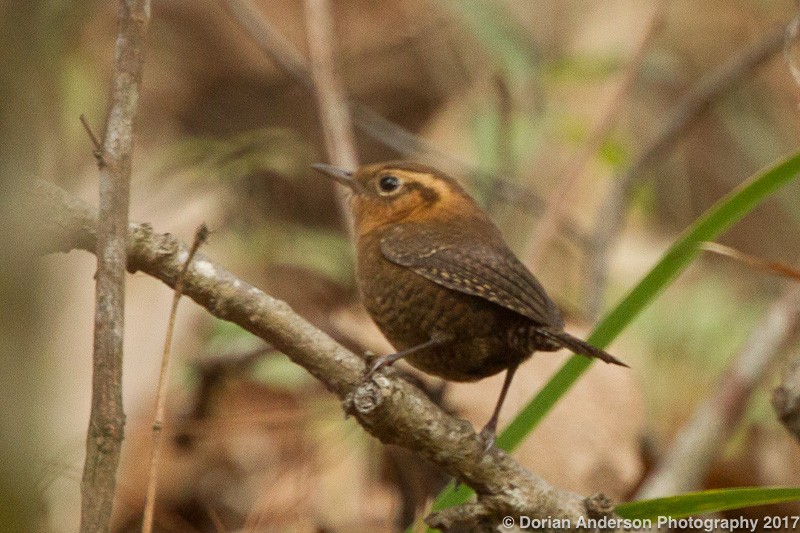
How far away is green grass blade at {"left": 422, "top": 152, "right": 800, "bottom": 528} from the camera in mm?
2656

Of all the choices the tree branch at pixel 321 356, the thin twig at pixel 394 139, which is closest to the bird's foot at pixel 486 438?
the tree branch at pixel 321 356

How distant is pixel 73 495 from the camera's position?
389cm

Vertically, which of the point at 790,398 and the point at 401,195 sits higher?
the point at 401,195

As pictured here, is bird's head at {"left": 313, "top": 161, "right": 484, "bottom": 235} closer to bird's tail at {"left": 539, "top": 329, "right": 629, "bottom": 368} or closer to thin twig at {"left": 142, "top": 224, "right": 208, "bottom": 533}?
bird's tail at {"left": 539, "top": 329, "right": 629, "bottom": 368}

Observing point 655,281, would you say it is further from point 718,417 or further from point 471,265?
point 718,417

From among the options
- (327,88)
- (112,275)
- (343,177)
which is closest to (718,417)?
(343,177)

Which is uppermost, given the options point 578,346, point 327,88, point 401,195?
point 327,88

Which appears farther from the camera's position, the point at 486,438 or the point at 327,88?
the point at 327,88

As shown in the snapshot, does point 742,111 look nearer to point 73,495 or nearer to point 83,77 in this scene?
point 83,77

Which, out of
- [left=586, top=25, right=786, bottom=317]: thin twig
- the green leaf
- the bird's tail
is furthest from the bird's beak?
[left=586, top=25, right=786, bottom=317]: thin twig

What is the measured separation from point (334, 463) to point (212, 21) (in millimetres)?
3601

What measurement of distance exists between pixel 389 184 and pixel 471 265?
0.74 meters

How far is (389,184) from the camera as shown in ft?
11.4

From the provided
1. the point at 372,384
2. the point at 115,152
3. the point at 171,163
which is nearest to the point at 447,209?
the point at 372,384
